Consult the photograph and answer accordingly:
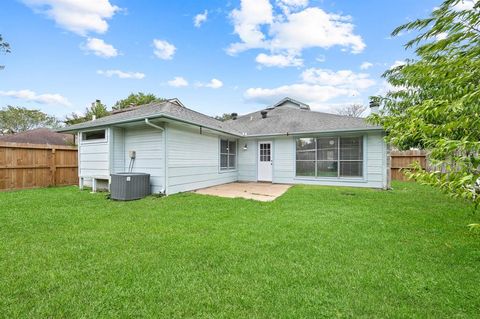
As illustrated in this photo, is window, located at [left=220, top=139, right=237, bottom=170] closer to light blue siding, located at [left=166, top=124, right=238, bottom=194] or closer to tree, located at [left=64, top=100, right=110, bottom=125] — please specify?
light blue siding, located at [left=166, top=124, right=238, bottom=194]

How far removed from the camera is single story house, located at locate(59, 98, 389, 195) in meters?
7.63

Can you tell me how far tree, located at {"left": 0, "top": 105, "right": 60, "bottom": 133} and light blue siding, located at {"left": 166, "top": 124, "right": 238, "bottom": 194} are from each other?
27.9 meters

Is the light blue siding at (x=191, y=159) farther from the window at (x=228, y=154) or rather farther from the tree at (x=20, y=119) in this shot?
the tree at (x=20, y=119)

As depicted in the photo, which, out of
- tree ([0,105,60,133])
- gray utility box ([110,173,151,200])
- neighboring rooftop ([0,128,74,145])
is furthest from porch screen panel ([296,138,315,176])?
tree ([0,105,60,133])

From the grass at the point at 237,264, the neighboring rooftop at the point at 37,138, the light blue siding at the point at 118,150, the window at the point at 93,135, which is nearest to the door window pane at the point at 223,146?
the light blue siding at the point at 118,150


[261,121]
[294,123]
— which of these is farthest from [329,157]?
[261,121]

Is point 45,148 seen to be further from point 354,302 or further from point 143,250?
point 354,302

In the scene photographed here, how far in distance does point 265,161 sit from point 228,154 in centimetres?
181

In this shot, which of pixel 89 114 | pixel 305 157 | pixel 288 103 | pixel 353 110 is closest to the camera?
pixel 305 157

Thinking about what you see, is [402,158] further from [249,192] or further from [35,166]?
[35,166]

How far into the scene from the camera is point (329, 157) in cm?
994

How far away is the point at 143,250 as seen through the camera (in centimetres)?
319

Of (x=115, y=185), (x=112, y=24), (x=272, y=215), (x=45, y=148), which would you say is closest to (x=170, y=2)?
(x=112, y=24)

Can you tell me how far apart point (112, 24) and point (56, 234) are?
851 cm
